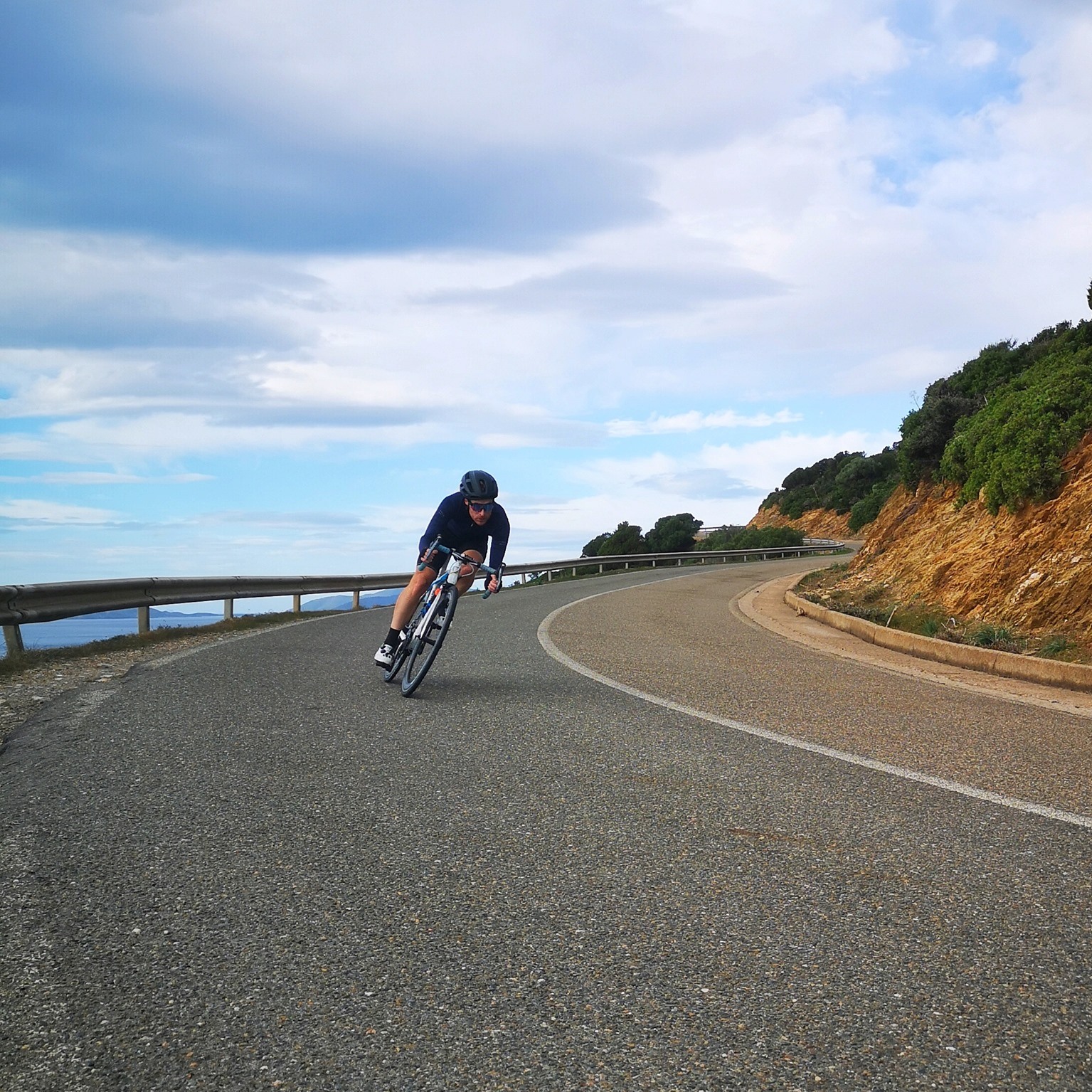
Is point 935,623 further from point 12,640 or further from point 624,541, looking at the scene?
point 624,541

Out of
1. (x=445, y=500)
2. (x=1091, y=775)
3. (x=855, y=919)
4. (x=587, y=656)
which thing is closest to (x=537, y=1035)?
(x=855, y=919)

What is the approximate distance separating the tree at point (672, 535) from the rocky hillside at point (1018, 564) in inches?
2033

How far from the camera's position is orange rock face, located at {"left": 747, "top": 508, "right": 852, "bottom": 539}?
247 feet

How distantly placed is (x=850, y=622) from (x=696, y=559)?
38233mm

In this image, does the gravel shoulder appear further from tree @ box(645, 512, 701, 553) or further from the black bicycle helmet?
tree @ box(645, 512, 701, 553)

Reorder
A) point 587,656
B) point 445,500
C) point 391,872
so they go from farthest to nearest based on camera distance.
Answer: point 587,656, point 445,500, point 391,872

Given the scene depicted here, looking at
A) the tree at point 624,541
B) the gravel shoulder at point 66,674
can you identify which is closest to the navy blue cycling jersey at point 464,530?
the gravel shoulder at point 66,674

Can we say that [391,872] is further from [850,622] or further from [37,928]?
[850,622]

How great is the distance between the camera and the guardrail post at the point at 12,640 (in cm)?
1110

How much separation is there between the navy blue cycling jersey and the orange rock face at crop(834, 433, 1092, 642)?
268 inches

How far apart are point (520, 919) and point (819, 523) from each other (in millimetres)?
78839

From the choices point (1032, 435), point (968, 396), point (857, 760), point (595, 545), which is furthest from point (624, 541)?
point (857, 760)

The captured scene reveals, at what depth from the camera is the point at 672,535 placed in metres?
76.1

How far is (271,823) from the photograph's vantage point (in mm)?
5000
